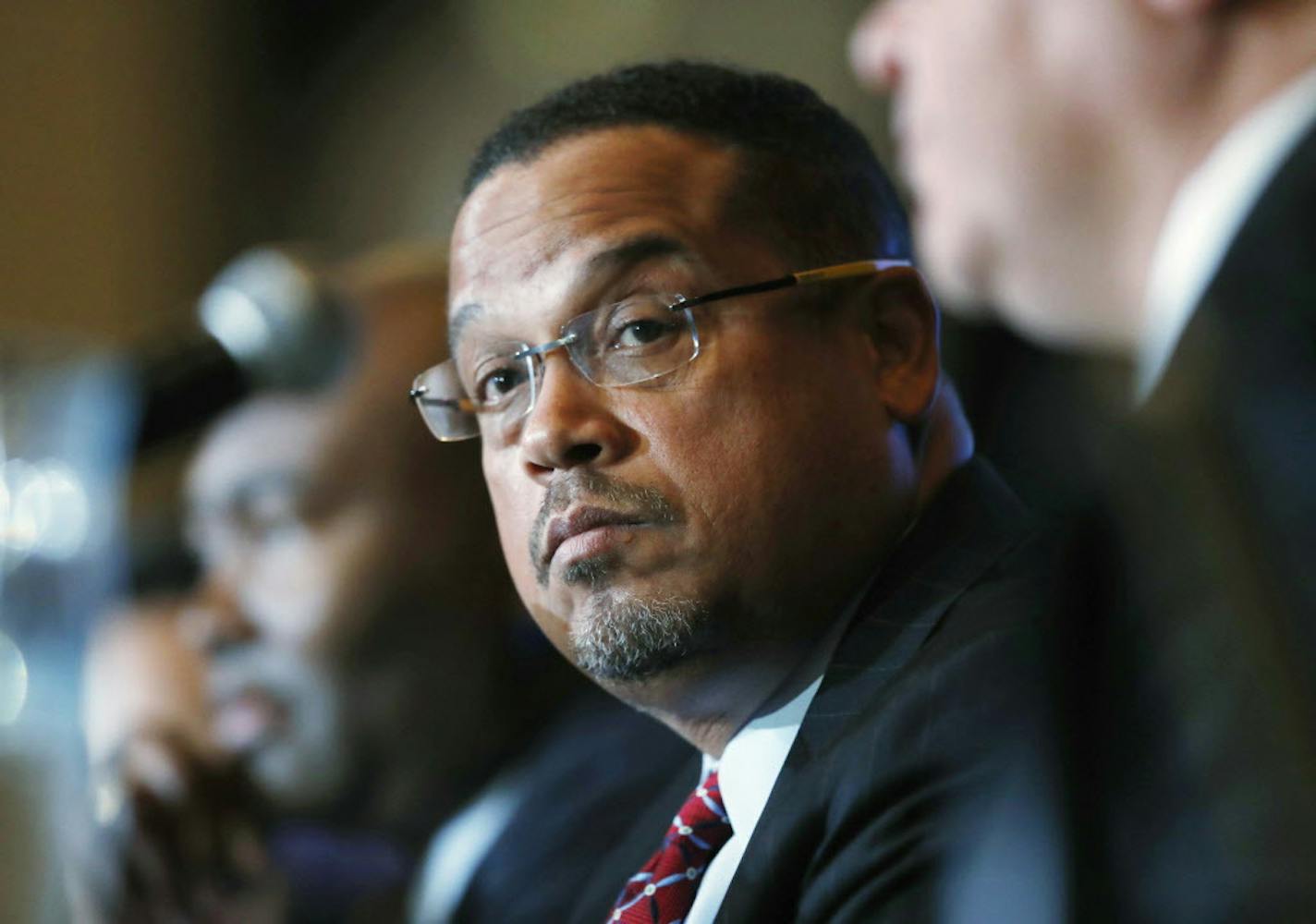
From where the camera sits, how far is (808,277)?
51 centimetres

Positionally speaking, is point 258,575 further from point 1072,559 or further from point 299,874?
point 1072,559

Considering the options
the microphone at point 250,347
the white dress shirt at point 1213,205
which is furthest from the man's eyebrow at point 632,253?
the microphone at point 250,347

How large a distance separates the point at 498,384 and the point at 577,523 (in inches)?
2.6

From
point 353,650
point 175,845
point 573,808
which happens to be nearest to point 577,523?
point 573,808

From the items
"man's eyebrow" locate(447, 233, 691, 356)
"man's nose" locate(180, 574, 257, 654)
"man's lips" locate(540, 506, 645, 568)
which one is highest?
"man's eyebrow" locate(447, 233, 691, 356)

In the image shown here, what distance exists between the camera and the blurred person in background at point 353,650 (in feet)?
3.16

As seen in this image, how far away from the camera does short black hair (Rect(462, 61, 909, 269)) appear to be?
53cm

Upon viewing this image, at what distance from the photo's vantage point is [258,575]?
1.01 meters

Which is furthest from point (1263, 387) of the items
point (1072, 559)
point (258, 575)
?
point (258, 575)

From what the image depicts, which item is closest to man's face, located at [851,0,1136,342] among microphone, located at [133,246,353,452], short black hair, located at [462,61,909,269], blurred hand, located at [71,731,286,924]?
short black hair, located at [462,61,909,269]

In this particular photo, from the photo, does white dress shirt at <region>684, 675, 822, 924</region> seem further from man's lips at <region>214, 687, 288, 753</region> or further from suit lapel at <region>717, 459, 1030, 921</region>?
man's lips at <region>214, 687, 288, 753</region>

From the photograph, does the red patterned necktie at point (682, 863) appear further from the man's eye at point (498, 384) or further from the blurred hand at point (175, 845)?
the blurred hand at point (175, 845)

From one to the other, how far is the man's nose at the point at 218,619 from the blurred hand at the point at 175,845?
10 cm

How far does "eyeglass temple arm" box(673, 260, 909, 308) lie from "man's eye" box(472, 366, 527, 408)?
6cm
